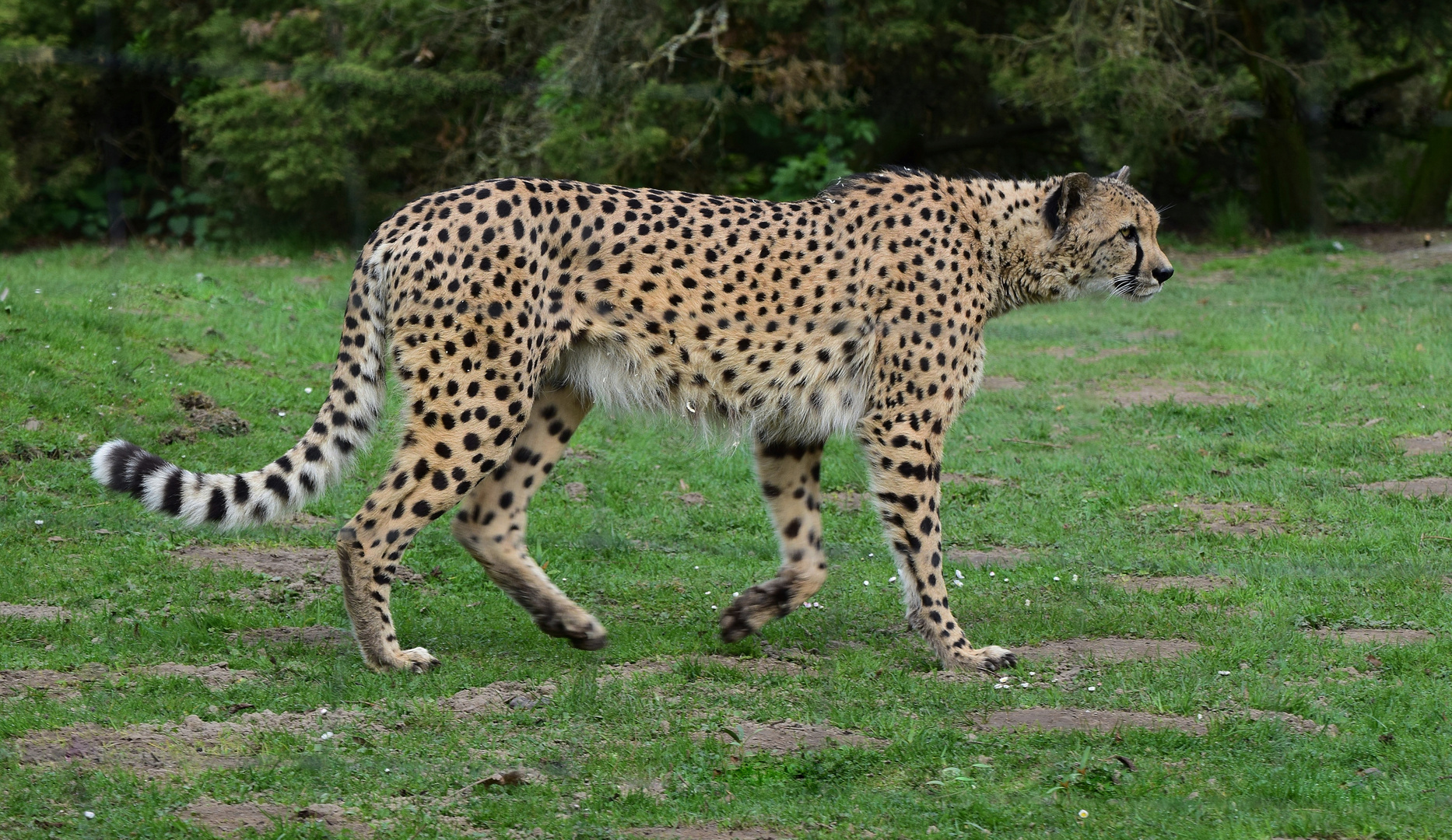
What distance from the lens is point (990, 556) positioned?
18.5 feet

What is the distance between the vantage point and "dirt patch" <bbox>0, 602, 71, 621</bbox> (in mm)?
4469

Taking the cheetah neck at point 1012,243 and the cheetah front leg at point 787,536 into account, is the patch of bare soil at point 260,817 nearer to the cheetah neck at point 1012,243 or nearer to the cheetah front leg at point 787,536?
the cheetah front leg at point 787,536

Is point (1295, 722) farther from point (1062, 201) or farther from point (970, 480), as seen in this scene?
point (970, 480)

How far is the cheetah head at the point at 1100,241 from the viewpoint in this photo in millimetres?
4945

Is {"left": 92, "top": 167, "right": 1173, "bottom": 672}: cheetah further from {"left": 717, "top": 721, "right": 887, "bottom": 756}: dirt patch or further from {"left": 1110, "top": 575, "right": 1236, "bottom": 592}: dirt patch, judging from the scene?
{"left": 1110, "top": 575, "right": 1236, "bottom": 592}: dirt patch

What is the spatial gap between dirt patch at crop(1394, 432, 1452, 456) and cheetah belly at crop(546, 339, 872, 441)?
3.20 m

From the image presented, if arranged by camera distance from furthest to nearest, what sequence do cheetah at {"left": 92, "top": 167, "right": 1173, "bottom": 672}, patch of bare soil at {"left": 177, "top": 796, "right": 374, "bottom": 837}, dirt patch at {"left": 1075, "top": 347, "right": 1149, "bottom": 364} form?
dirt patch at {"left": 1075, "top": 347, "right": 1149, "bottom": 364} < cheetah at {"left": 92, "top": 167, "right": 1173, "bottom": 672} < patch of bare soil at {"left": 177, "top": 796, "right": 374, "bottom": 837}

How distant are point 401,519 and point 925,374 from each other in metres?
1.61

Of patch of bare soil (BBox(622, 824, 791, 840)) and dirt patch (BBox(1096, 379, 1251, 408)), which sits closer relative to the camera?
patch of bare soil (BBox(622, 824, 791, 840))

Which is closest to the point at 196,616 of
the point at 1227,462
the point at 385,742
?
the point at 385,742

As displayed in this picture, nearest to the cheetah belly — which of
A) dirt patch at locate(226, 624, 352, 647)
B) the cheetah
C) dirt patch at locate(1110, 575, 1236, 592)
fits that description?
the cheetah

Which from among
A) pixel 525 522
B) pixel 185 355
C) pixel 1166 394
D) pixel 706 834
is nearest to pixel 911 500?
pixel 525 522

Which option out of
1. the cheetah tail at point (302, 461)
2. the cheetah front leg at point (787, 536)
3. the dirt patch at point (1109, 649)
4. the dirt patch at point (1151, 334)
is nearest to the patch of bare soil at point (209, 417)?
the cheetah tail at point (302, 461)

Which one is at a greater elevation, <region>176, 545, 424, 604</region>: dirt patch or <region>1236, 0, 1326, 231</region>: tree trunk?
<region>1236, 0, 1326, 231</region>: tree trunk
